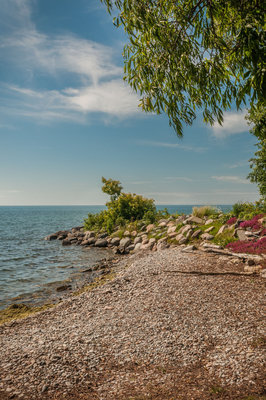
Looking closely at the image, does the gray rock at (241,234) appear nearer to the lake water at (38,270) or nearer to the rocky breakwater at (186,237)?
the rocky breakwater at (186,237)

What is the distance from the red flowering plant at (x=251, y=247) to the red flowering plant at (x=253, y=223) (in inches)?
80.3

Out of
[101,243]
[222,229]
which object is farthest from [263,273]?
[101,243]

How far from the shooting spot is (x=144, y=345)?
18.9 feet

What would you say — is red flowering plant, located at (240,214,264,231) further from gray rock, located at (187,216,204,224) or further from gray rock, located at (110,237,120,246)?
gray rock, located at (110,237,120,246)

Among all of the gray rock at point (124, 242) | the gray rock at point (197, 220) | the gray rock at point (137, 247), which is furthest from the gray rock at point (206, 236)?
the gray rock at point (124, 242)

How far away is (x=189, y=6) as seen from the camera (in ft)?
19.5

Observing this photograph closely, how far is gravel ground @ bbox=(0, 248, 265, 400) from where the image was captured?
4.45m

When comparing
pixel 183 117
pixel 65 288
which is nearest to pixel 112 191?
pixel 65 288

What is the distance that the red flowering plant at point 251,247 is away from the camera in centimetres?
1262

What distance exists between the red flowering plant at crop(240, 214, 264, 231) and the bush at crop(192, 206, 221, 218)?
536 centimetres

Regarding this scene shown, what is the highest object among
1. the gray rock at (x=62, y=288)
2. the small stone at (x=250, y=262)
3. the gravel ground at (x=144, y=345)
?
the small stone at (x=250, y=262)

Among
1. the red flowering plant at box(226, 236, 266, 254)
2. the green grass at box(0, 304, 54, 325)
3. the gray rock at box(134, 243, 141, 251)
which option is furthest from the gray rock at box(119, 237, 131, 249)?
the green grass at box(0, 304, 54, 325)

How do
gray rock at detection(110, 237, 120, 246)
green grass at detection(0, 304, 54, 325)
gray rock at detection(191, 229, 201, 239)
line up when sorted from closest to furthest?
green grass at detection(0, 304, 54, 325) < gray rock at detection(191, 229, 201, 239) < gray rock at detection(110, 237, 120, 246)

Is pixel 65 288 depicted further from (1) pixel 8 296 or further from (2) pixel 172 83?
(2) pixel 172 83
